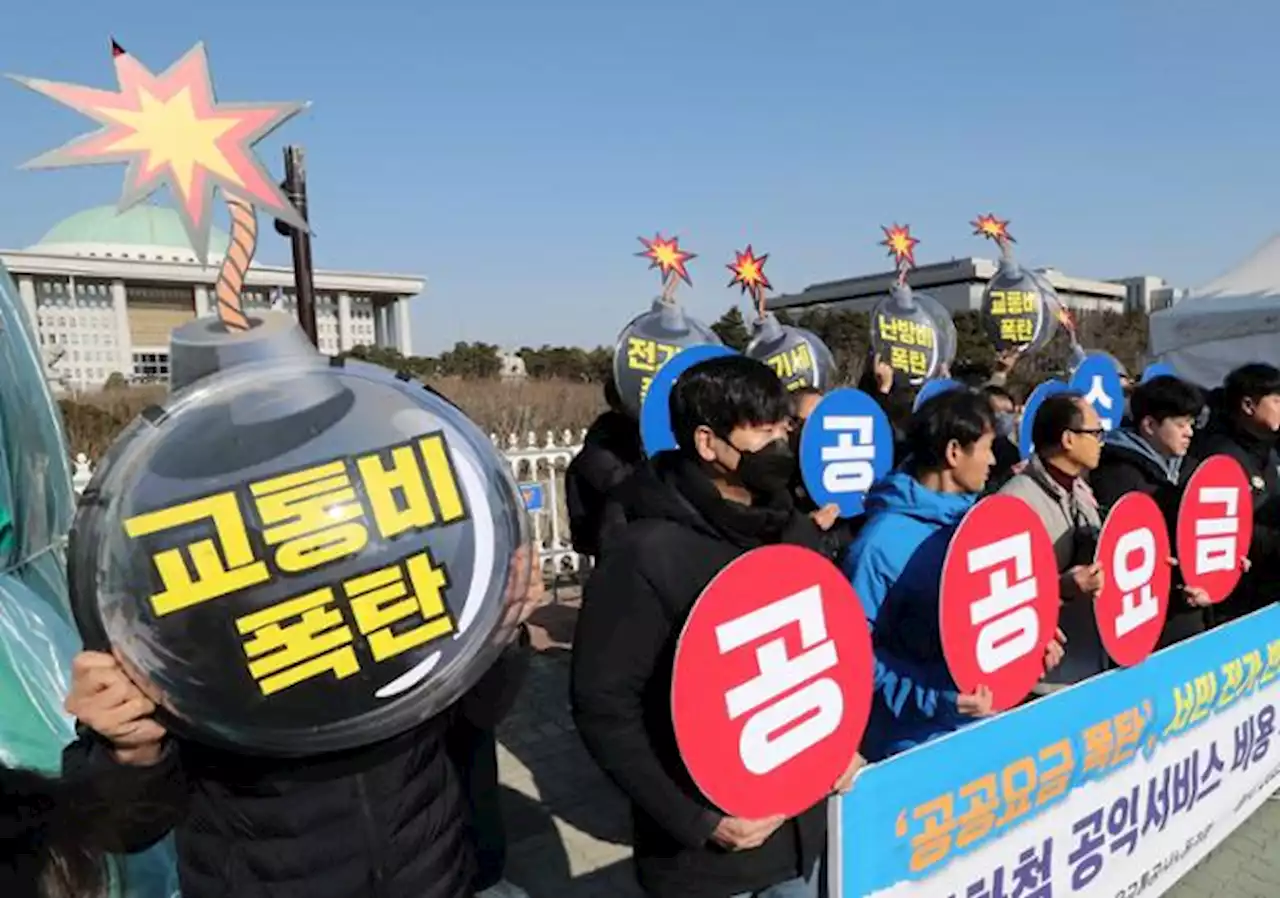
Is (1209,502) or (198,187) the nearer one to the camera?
(198,187)

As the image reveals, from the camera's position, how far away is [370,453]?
113 centimetres

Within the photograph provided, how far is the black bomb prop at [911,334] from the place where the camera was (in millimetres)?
6410

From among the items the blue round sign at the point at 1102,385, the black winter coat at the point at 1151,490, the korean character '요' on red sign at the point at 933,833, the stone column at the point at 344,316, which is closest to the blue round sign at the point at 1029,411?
the blue round sign at the point at 1102,385

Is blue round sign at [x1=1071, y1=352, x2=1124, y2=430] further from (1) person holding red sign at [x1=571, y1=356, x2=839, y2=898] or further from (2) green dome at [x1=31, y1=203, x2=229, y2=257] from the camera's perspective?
(2) green dome at [x1=31, y1=203, x2=229, y2=257]

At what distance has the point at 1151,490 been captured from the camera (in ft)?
10.0

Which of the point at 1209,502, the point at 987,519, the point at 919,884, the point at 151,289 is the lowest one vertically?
the point at 919,884

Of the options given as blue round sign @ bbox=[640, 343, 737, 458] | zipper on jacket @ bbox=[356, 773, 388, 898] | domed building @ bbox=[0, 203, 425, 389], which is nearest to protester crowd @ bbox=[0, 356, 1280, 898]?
zipper on jacket @ bbox=[356, 773, 388, 898]

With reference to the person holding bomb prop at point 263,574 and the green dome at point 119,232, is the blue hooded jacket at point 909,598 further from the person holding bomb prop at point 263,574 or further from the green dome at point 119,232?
the green dome at point 119,232

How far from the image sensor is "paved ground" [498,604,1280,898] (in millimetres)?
2877

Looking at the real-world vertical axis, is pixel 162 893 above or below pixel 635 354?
below

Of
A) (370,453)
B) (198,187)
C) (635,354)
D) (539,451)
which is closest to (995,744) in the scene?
(370,453)

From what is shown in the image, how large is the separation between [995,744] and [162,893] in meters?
1.93

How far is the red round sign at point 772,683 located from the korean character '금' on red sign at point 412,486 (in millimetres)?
509

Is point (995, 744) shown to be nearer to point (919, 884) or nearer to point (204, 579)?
point (919, 884)
